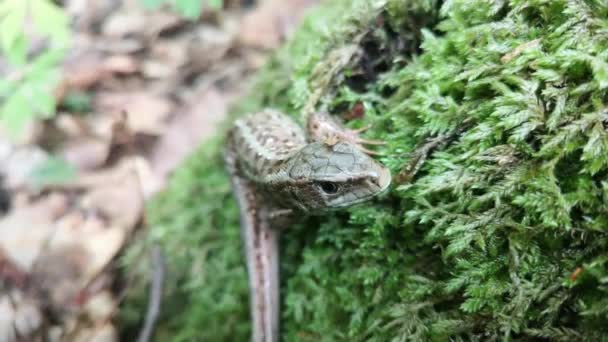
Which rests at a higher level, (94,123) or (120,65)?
(120,65)

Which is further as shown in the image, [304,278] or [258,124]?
[258,124]

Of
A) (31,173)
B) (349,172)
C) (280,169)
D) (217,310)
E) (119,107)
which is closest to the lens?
(349,172)

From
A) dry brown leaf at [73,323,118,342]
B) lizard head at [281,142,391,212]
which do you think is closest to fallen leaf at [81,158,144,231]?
dry brown leaf at [73,323,118,342]

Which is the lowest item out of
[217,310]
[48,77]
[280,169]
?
[217,310]

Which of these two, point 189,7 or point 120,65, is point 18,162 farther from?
point 189,7

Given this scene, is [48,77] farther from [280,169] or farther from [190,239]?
[280,169]

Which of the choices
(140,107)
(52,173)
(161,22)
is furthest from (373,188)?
(161,22)

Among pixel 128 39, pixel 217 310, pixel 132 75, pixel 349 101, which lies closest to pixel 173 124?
pixel 132 75

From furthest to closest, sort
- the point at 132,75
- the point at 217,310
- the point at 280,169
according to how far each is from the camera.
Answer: the point at 132,75
the point at 217,310
the point at 280,169
